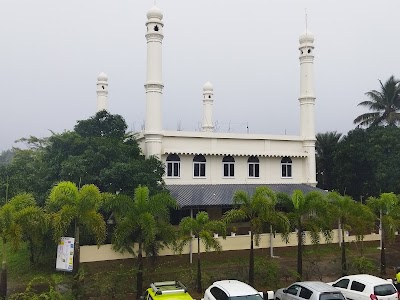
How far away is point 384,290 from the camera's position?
40.7ft

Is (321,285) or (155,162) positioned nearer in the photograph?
(321,285)

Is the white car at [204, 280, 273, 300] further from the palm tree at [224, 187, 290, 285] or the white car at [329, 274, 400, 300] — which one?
the palm tree at [224, 187, 290, 285]

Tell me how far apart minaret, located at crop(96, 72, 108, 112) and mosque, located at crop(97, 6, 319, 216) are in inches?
364

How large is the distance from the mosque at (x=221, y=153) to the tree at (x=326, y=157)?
5754 millimetres

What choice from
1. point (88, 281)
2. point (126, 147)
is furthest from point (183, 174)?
point (88, 281)

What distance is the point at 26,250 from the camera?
69.2ft

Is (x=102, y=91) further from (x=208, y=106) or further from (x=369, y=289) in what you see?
(x=369, y=289)

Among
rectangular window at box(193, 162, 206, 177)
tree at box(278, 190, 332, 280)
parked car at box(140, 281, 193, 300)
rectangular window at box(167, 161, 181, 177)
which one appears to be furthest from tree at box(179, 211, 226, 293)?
rectangular window at box(193, 162, 206, 177)

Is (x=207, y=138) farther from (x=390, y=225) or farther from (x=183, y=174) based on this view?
A: (x=390, y=225)

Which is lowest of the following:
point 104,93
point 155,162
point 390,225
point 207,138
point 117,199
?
point 390,225

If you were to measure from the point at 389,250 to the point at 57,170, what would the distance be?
19.4 m

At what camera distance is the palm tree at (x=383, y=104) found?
120ft

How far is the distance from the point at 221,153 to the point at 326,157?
41.8 feet

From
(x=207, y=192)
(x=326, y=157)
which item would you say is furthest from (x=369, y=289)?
(x=326, y=157)
